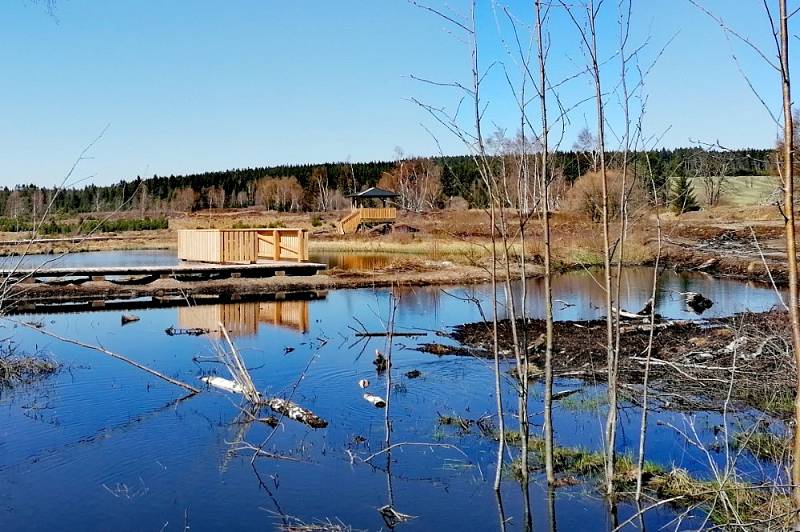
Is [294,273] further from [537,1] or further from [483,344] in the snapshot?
[537,1]

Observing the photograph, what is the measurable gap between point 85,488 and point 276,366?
5.04 m

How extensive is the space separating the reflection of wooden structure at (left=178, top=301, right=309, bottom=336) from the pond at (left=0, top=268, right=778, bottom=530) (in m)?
1.90

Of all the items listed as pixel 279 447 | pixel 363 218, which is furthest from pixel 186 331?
pixel 363 218

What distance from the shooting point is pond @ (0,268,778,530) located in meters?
6.00

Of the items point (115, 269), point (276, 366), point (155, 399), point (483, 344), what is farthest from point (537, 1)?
point (115, 269)

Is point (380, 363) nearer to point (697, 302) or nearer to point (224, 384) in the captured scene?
point (224, 384)

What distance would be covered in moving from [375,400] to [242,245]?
17.0 m

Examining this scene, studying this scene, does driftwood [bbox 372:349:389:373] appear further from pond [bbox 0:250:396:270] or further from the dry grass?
pond [bbox 0:250:396:270]

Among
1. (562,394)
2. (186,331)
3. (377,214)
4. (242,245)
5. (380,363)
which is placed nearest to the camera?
(562,394)

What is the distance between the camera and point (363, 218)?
169ft

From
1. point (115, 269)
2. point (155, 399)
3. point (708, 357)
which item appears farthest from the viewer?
point (115, 269)

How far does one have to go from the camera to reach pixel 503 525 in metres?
5.78

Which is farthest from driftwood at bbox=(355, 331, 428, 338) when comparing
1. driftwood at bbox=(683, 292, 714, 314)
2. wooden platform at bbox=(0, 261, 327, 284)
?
wooden platform at bbox=(0, 261, 327, 284)

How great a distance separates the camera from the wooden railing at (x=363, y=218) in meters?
50.4
